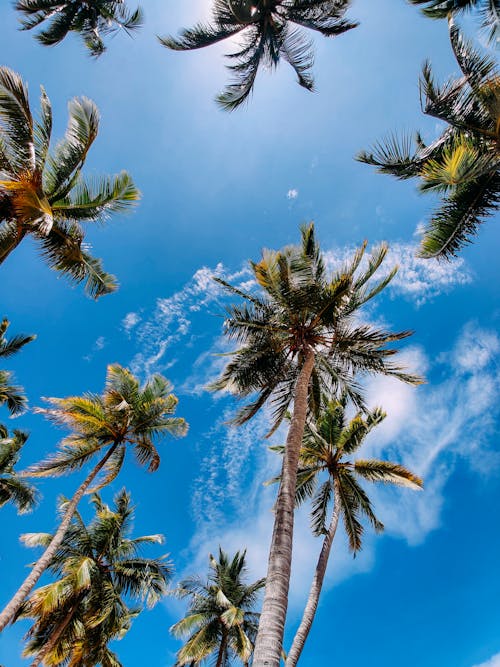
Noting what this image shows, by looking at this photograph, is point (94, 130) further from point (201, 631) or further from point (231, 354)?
point (201, 631)

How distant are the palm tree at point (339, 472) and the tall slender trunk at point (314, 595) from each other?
1.4 inches

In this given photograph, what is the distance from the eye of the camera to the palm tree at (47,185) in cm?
935

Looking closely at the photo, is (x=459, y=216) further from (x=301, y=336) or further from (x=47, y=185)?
(x=47, y=185)

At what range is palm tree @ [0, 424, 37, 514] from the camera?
66.1 ft

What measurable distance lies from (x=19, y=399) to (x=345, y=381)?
17995mm

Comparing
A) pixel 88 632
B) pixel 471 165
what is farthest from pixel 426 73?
pixel 88 632

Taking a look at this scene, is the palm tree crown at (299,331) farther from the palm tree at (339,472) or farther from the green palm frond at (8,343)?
the green palm frond at (8,343)

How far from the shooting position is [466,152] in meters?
7.79

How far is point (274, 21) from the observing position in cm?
1288

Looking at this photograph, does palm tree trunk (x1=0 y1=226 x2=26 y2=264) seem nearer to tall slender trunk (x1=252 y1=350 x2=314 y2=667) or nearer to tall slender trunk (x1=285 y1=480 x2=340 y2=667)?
tall slender trunk (x1=252 y1=350 x2=314 y2=667)

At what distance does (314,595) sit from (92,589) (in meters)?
9.04

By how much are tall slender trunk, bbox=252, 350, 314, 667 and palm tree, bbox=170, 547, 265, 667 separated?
13.9 m

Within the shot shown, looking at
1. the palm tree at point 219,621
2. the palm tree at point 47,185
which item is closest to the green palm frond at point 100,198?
the palm tree at point 47,185

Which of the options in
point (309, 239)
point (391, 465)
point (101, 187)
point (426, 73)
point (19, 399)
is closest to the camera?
point (426, 73)
